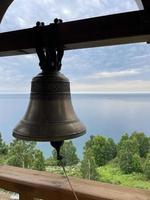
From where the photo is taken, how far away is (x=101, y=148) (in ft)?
4.33

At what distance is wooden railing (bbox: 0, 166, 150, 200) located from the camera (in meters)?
1.06

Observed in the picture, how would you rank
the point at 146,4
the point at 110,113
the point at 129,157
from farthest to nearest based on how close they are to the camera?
the point at 110,113
the point at 129,157
the point at 146,4

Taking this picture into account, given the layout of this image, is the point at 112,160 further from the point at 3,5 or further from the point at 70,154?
the point at 3,5

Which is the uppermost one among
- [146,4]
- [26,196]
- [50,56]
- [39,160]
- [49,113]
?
[146,4]

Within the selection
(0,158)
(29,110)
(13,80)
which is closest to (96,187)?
(29,110)

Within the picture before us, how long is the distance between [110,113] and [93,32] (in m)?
0.58

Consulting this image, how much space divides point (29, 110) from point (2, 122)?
0.66 metres

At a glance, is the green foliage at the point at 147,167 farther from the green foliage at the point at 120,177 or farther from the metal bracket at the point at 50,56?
the metal bracket at the point at 50,56

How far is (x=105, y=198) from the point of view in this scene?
3.43 ft

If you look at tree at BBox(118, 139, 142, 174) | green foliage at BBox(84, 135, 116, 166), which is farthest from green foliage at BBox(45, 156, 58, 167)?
tree at BBox(118, 139, 142, 174)

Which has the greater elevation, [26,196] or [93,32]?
[93,32]

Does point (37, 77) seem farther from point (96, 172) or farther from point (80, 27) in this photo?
point (96, 172)

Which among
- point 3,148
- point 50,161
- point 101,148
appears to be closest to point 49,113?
point 101,148

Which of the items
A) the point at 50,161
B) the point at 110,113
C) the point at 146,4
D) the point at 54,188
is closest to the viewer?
the point at 146,4
